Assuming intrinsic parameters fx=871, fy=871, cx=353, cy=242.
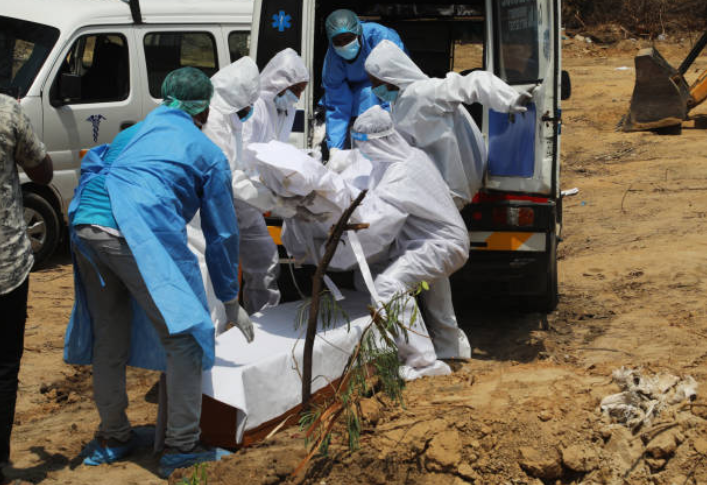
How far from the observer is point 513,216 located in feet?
16.6

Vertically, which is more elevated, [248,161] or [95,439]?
[248,161]

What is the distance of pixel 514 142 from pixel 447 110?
52 cm

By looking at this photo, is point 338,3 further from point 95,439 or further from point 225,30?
point 95,439

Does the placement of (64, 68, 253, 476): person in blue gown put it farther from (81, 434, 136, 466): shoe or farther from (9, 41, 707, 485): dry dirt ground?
(9, 41, 707, 485): dry dirt ground

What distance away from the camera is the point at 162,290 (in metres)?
3.35

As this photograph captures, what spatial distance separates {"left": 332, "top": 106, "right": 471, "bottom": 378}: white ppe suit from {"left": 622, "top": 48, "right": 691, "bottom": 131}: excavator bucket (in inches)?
337

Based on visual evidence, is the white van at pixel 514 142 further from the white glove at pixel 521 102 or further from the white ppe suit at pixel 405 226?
the white ppe suit at pixel 405 226

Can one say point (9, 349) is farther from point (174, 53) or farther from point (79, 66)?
point (174, 53)

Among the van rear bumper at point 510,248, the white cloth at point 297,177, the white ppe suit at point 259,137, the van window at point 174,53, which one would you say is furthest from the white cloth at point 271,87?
the van window at point 174,53

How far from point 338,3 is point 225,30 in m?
1.30

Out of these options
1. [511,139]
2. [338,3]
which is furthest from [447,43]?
[511,139]

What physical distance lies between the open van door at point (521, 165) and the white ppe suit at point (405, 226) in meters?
0.62

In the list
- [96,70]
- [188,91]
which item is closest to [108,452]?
[188,91]

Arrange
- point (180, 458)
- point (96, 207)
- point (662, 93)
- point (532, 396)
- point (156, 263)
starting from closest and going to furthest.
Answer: point (156, 263) < point (96, 207) < point (180, 458) < point (532, 396) < point (662, 93)
